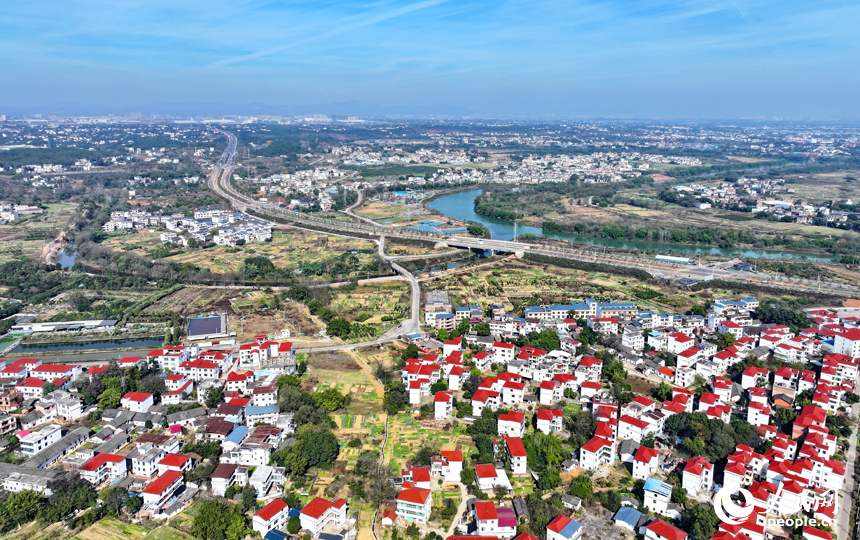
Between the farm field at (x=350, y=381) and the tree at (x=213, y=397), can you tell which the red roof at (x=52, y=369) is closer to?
the tree at (x=213, y=397)

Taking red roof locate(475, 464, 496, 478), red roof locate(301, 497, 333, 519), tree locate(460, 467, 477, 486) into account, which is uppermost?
red roof locate(301, 497, 333, 519)

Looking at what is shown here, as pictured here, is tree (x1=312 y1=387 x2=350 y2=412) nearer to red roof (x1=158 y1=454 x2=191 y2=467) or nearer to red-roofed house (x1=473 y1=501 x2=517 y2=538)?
red roof (x1=158 y1=454 x2=191 y2=467)

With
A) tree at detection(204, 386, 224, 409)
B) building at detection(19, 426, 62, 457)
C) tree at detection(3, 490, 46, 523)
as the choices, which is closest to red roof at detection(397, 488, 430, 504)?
tree at detection(204, 386, 224, 409)

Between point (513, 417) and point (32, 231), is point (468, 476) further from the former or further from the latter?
point (32, 231)

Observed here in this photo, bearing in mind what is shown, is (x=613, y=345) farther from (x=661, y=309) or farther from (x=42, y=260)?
(x=42, y=260)

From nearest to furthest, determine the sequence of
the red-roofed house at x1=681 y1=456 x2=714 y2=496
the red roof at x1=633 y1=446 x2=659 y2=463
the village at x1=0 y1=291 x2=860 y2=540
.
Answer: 1. the village at x1=0 y1=291 x2=860 y2=540
2. the red-roofed house at x1=681 y1=456 x2=714 y2=496
3. the red roof at x1=633 y1=446 x2=659 y2=463

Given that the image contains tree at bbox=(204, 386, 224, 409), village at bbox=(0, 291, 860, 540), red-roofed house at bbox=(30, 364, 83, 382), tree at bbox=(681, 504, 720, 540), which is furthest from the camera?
red-roofed house at bbox=(30, 364, 83, 382)

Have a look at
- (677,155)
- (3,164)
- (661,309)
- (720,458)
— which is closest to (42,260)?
(661,309)

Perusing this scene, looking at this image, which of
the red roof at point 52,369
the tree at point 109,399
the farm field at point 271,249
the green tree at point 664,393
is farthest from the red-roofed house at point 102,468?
the farm field at point 271,249
